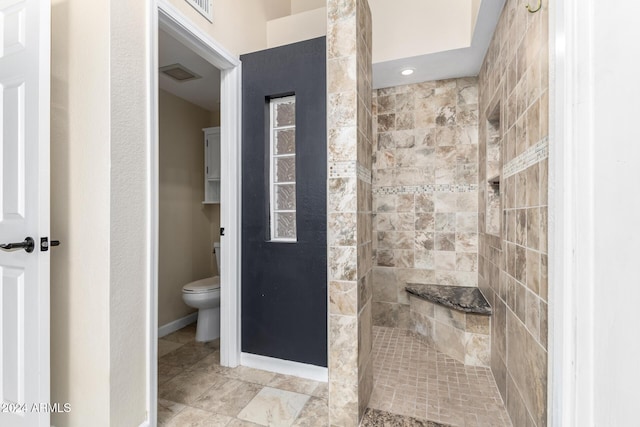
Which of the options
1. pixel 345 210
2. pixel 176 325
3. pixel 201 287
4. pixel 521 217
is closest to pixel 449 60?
pixel 521 217

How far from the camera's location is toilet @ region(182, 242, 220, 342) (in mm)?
2477

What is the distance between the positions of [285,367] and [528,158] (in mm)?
1954

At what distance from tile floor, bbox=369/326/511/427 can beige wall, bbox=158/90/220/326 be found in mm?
2078

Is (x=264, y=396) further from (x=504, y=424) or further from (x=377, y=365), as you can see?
(x=504, y=424)

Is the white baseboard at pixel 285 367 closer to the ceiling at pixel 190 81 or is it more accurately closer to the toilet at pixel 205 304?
the toilet at pixel 205 304

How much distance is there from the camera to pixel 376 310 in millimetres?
2969

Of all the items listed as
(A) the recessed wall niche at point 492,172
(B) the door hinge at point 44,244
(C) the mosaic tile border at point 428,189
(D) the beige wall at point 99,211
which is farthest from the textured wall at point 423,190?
(B) the door hinge at point 44,244

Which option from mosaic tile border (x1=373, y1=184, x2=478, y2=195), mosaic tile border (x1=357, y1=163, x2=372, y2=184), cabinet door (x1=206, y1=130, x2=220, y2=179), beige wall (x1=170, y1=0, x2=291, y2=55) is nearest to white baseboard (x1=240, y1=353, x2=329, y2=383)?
mosaic tile border (x1=357, y1=163, x2=372, y2=184)

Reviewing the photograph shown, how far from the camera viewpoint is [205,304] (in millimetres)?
2496

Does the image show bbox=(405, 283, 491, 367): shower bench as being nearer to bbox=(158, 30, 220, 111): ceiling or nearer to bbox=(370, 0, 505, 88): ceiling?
bbox=(370, 0, 505, 88): ceiling

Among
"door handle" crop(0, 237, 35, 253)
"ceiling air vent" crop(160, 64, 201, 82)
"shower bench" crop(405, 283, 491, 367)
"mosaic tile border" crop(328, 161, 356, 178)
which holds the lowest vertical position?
"shower bench" crop(405, 283, 491, 367)

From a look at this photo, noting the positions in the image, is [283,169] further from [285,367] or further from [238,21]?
[285,367]
